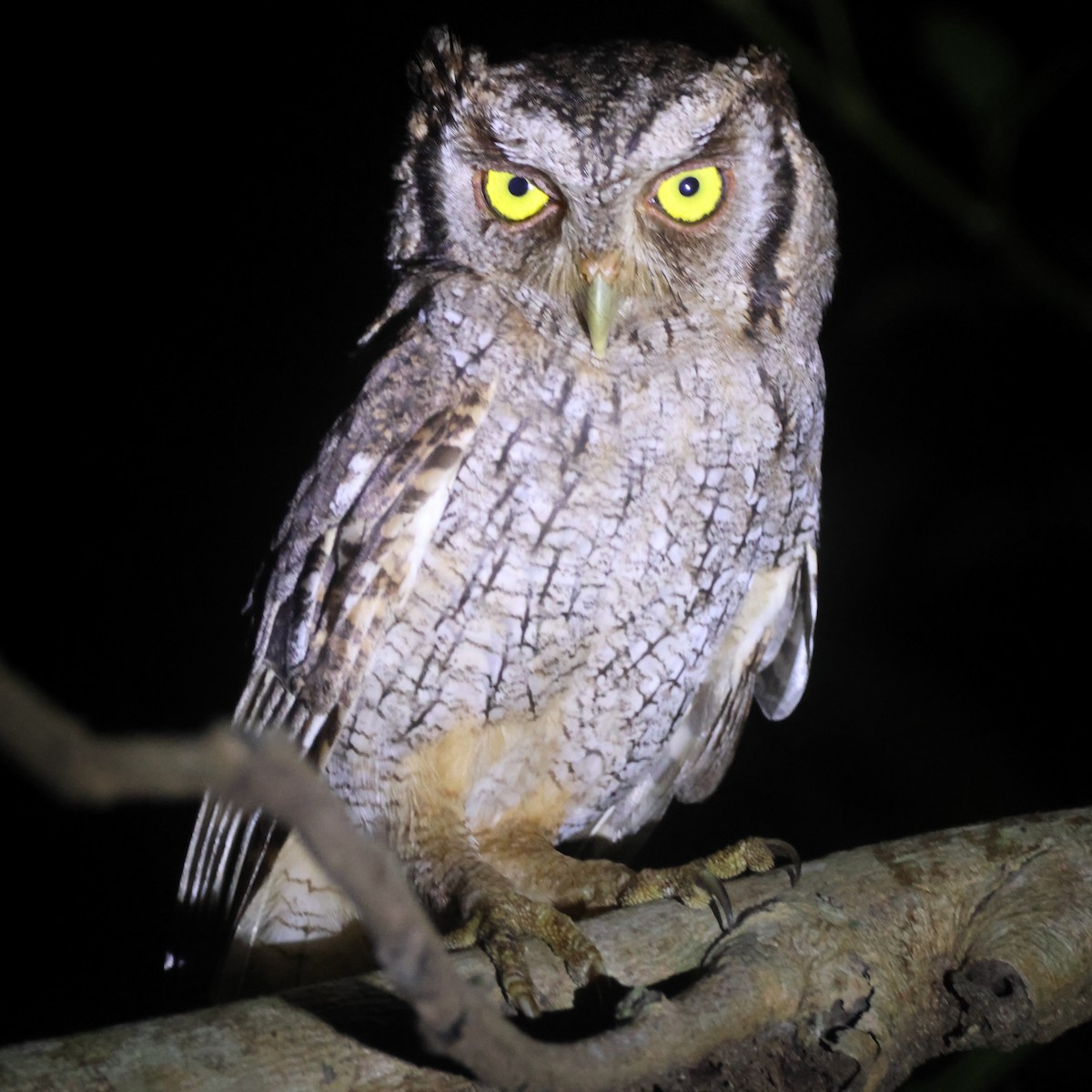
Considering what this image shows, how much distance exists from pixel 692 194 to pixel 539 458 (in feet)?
1.24

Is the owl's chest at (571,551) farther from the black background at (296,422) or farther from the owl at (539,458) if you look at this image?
the black background at (296,422)

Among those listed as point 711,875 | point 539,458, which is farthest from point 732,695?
point 539,458

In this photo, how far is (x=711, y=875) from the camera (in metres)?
1.24

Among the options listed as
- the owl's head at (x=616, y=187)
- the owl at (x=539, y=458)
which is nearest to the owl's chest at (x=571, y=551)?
the owl at (x=539, y=458)

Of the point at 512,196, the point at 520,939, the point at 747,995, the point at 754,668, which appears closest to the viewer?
the point at 747,995

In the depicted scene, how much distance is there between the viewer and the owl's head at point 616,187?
1.23 meters

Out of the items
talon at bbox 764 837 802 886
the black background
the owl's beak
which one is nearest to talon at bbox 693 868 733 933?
talon at bbox 764 837 802 886

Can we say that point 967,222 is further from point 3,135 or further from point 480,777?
point 3,135

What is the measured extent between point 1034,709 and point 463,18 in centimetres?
216

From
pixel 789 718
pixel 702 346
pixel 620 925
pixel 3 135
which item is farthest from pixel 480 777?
pixel 3 135

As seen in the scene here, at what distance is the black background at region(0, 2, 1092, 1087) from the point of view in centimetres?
245

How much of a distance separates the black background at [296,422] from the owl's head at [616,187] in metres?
1.10

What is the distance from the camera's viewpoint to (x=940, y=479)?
2.64 metres

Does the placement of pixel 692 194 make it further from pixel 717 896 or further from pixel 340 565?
pixel 717 896
